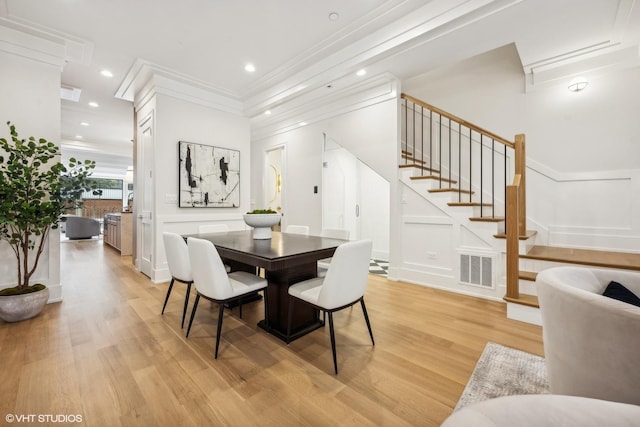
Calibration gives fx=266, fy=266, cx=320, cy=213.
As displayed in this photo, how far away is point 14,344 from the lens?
82.1 inches

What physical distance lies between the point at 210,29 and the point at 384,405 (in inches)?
150

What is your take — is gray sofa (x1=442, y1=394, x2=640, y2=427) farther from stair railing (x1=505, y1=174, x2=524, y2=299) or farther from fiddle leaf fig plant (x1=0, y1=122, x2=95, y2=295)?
fiddle leaf fig plant (x1=0, y1=122, x2=95, y2=295)

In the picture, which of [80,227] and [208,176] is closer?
[208,176]

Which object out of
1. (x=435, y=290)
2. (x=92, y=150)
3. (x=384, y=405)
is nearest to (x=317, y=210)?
(x=435, y=290)

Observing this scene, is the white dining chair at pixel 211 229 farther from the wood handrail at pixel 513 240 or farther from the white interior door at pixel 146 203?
the wood handrail at pixel 513 240

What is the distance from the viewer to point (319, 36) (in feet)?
10.4

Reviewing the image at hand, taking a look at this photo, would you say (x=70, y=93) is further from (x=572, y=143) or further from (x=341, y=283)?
(x=572, y=143)

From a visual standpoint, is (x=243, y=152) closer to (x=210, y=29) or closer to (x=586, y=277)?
(x=210, y=29)

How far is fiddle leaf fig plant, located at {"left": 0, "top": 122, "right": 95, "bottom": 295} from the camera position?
244 cm

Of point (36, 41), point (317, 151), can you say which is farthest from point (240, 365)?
point (36, 41)

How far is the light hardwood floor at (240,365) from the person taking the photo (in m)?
1.41

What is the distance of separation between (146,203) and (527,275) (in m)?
5.11

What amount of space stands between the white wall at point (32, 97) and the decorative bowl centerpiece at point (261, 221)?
2409 mm

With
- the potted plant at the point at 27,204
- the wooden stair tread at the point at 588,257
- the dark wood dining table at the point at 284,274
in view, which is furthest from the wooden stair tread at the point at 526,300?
the potted plant at the point at 27,204
